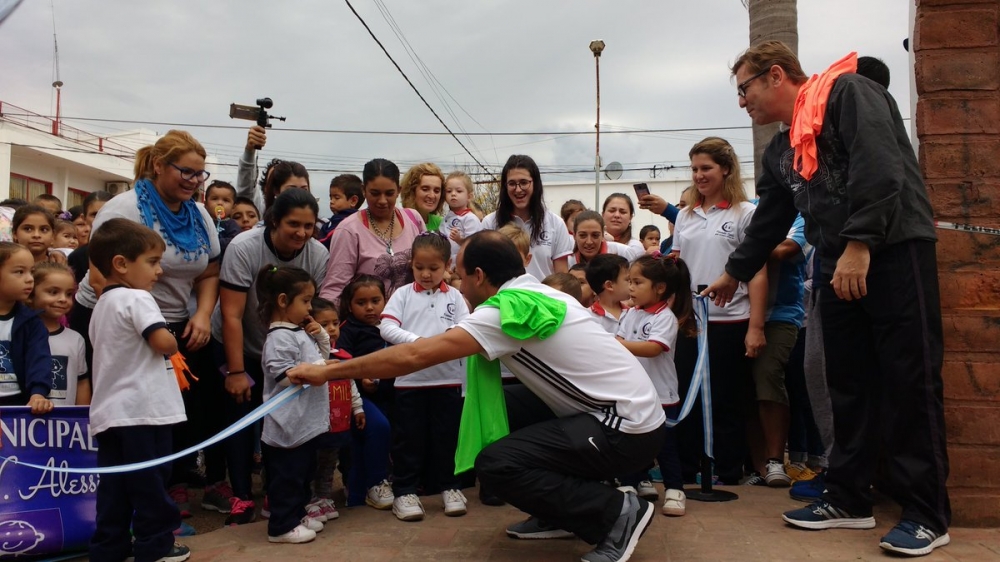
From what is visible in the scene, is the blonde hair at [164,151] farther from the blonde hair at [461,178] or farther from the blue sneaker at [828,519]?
the blue sneaker at [828,519]

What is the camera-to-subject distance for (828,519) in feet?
12.4

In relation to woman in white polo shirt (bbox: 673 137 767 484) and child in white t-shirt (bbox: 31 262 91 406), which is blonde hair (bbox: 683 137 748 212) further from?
child in white t-shirt (bbox: 31 262 91 406)

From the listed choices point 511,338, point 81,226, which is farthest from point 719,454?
point 81,226

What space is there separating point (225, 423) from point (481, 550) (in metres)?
1.84

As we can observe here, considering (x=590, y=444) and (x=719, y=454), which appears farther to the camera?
(x=719, y=454)

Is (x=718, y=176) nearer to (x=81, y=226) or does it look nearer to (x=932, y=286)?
(x=932, y=286)

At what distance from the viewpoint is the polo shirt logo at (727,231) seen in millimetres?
4820

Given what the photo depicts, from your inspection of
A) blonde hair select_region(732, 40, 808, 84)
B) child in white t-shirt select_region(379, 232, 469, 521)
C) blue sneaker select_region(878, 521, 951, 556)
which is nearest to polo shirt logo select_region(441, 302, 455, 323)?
child in white t-shirt select_region(379, 232, 469, 521)

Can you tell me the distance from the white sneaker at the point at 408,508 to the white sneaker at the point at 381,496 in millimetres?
181

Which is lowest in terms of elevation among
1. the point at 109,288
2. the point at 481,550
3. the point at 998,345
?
the point at 481,550

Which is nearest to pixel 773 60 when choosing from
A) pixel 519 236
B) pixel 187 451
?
pixel 519 236

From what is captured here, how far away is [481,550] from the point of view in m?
3.66

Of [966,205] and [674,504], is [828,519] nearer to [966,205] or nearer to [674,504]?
[674,504]

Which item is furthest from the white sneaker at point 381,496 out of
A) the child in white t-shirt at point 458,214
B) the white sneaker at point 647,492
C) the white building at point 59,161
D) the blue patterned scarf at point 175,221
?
the white building at point 59,161
